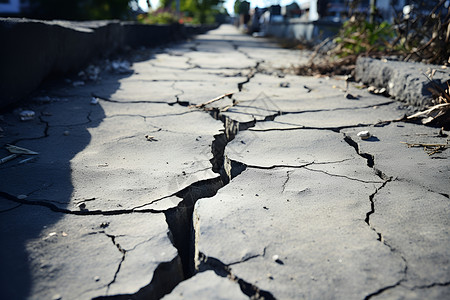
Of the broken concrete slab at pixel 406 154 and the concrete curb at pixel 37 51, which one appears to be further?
the concrete curb at pixel 37 51

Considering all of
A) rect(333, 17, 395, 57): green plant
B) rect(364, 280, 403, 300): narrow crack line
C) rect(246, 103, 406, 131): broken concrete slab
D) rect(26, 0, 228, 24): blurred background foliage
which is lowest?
rect(364, 280, 403, 300): narrow crack line

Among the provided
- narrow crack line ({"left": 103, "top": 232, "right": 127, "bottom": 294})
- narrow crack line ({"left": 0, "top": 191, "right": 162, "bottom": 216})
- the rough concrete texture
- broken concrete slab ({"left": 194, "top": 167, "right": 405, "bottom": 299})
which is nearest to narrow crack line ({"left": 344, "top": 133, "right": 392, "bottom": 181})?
broken concrete slab ({"left": 194, "top": 167, "right": 405, "bottom": 299})

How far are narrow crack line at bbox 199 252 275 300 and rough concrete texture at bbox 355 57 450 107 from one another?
6.11 feet

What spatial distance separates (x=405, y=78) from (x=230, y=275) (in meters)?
2.12

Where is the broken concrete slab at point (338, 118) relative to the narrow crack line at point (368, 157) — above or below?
above

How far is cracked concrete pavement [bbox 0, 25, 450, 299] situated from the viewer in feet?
2.79

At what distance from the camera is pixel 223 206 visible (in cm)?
116

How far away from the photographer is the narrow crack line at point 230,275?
0.81 m

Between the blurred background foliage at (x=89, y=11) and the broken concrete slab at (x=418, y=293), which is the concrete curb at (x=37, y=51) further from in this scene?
the blurred background foliage at (x=89, y=11)

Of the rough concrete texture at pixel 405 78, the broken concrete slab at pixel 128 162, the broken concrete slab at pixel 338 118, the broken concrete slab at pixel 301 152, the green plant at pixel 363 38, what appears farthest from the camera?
the green plant at pixel 363 38

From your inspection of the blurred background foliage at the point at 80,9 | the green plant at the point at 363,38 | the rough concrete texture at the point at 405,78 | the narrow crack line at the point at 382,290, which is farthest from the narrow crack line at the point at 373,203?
the blurred background foliage at the point at 80,9

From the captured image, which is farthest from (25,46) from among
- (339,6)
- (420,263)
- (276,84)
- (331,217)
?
(339,6)

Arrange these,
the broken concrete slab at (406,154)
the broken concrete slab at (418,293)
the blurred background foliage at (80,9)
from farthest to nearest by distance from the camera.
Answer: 1. the blurred background foliage at (80,9)
2. the broken concrete slab at (406,154)
3. the broken concrete slab at (418,293)

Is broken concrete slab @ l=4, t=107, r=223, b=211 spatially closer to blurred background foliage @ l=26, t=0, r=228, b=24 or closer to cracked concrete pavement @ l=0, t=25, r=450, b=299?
cracked concrete pavement @ l=0, t=25, r=450, b=299
